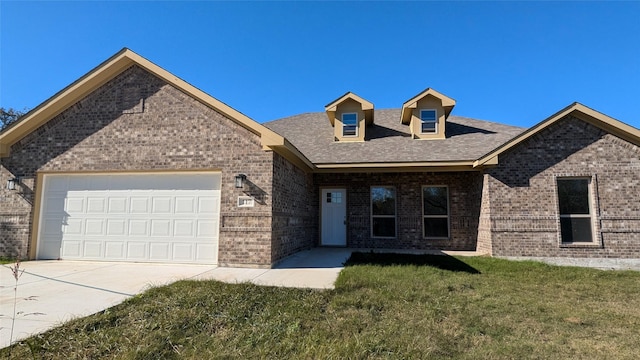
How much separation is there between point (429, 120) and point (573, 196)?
17.8 ft

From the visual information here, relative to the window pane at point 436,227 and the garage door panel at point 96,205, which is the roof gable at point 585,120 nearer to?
the window pane at point 436,227

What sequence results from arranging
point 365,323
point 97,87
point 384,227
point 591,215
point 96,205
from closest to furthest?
1. point 365,323
2. point 96,205
3. point 97,87
4. point 591,215
5. point 384,227

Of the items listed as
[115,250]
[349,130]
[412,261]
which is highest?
[349,130]

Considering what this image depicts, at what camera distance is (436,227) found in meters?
12.2

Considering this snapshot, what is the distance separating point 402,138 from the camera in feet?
44.5

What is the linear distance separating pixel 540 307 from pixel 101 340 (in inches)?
243

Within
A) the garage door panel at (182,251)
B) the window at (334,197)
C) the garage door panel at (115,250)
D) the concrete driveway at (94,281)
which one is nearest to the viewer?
the concrete driveway at (94,281)

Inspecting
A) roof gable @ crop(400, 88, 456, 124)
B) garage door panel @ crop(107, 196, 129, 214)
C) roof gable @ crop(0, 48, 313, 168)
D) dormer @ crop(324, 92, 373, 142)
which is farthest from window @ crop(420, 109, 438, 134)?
garage door panel @ crop(107, 196, 129, 214)

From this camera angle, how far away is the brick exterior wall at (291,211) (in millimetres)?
8906

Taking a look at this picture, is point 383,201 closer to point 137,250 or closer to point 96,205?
point 137,250

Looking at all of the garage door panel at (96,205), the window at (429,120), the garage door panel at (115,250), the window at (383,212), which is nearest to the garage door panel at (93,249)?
the garage door panel at (115,250)

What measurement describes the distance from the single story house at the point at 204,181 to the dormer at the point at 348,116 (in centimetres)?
296

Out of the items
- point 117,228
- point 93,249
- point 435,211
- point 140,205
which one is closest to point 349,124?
point 435,211

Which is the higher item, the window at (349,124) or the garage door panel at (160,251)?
the window at (349,124)
